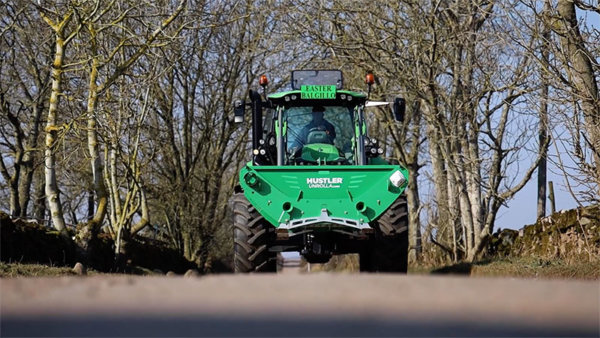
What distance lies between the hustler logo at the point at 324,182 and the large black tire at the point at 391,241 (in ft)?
2.92

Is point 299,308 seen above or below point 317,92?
below

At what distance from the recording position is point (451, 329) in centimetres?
493

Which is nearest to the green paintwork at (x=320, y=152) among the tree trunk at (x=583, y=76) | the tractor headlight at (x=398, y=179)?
the tractor headlight at (x=398, y=179)

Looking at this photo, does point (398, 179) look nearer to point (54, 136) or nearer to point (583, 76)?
point (583, 76)

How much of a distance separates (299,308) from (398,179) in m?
7.34

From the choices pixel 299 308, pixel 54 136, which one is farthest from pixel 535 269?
pixel 54 136

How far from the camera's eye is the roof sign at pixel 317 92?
1420 centimetres

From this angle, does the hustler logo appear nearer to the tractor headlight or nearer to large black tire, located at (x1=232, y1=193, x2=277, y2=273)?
the tractor headlight

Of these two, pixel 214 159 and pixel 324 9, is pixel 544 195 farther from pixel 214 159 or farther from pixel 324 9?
pixel 214 159

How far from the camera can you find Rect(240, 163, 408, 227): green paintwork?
12.6m

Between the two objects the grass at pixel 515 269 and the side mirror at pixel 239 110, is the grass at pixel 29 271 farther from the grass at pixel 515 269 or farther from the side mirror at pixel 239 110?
the side mirror at pixel 239 110

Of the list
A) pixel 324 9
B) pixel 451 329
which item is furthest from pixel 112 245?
pixel 451 329

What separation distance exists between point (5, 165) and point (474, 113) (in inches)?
885

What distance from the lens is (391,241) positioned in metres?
13.4
